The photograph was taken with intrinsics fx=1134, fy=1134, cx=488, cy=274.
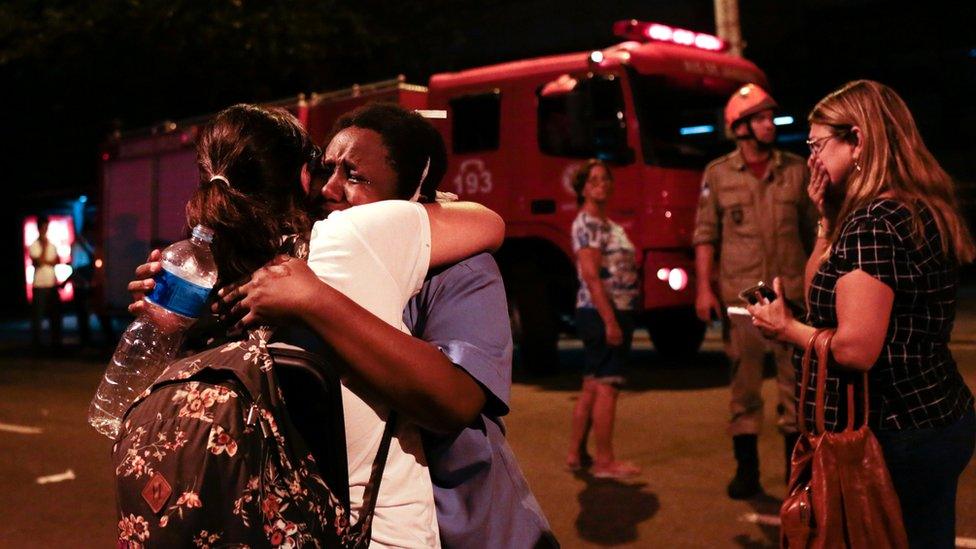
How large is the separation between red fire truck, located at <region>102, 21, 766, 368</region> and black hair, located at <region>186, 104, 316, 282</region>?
7.91 m

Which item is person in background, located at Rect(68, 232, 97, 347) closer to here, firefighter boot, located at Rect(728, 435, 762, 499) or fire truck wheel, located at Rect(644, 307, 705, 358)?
fire truck wheel, located at Rect(644, 307, 705, 358)

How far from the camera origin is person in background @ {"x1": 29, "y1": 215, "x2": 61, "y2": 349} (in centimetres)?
1463

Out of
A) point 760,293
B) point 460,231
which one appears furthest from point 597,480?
point 460,231

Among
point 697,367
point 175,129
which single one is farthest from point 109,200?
point 697,367

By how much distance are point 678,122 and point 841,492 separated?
25.5ft

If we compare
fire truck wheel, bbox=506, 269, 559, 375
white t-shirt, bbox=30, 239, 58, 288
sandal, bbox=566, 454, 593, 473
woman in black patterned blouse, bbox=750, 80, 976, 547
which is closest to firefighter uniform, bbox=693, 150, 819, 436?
sandal, bbox=566, 454, 593, 473

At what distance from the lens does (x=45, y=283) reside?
1481cm

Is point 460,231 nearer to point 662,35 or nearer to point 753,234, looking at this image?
point 753,234

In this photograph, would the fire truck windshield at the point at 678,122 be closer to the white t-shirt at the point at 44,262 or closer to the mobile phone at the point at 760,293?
the mobile phone at the point at 760,293

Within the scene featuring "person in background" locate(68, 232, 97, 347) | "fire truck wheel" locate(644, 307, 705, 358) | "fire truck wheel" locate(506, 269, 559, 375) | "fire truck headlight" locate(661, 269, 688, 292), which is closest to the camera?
"fire truck headlight" locate(661, 269, 688, 292)

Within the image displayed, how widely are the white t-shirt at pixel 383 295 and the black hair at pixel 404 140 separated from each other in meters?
0.13

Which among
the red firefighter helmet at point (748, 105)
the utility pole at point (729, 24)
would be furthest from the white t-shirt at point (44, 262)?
the red firefighter helmet at point (748, 105)

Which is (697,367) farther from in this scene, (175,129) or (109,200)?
(109,200)

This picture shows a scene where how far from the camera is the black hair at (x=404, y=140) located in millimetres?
1888
